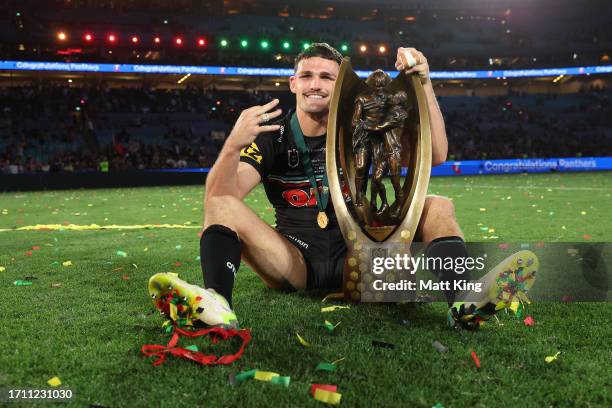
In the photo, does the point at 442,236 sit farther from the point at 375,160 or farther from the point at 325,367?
the point at 325,367

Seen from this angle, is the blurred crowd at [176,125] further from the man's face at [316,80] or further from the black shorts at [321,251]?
the man's face at [316,80]

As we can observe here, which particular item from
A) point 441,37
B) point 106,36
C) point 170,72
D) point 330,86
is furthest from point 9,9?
point 330,86

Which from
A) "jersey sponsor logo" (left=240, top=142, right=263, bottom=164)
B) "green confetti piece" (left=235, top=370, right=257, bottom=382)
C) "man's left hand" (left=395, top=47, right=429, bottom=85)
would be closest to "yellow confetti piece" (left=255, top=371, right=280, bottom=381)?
"green confetti piece" (left=235, top=370, right=257, bottom=382)

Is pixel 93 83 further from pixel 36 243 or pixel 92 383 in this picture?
pixel 92 383

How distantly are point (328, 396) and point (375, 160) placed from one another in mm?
1314

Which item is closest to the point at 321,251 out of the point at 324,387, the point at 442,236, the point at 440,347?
the point at 442,236

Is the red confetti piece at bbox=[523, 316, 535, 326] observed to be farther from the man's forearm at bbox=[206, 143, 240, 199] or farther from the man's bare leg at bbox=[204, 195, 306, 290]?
the man's forearm at bbox=[206, 143, 240, 199]

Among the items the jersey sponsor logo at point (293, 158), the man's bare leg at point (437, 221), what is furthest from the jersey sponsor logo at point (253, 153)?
the man's bare leg at point (437, 221)

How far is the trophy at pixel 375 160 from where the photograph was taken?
2869 millimetres

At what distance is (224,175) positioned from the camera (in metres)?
2.98

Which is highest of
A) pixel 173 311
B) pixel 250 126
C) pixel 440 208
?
pixel 250 126

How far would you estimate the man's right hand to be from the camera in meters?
2.79

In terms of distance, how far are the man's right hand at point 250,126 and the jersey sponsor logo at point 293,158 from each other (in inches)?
20.6

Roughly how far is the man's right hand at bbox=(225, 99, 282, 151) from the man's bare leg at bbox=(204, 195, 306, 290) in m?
0.35
